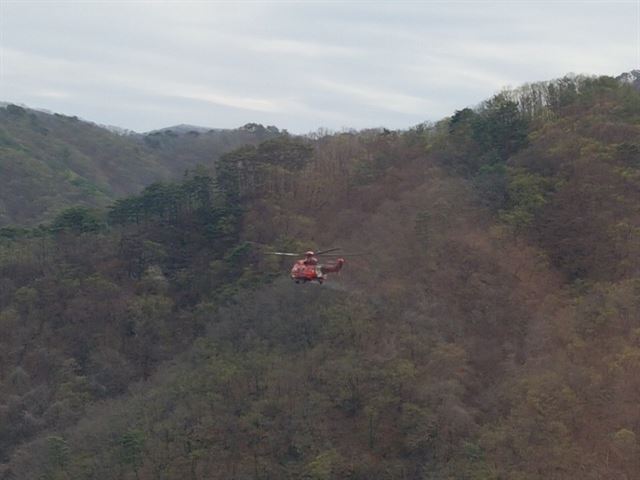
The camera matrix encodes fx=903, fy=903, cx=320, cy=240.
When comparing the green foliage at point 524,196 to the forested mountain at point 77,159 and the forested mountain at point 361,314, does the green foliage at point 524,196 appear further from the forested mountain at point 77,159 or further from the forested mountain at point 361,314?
the forested mountain at point 77,159

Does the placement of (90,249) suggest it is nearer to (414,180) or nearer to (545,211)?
(414,180)

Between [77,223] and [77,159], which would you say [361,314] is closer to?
[77,223]

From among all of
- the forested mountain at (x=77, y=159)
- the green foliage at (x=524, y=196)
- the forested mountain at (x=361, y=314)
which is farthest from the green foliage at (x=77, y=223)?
the green foliage at (x=524, y=196)

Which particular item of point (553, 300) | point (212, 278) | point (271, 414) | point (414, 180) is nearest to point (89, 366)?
point (212, 278)

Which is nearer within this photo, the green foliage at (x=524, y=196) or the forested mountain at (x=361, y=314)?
the forested mountain at (x=361, y=314)

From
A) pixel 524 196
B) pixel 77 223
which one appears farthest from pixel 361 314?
pixel 77 223

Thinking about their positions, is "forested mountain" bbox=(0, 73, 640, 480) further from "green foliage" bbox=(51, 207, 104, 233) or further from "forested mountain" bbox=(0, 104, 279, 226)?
"forested mountain" bbox=(0, 104, 279, 226)
